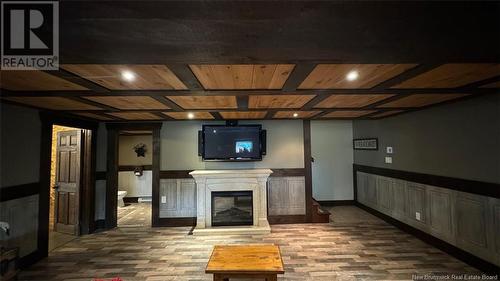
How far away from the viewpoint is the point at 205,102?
9.77 feet

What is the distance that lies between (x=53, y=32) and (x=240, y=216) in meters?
4.06

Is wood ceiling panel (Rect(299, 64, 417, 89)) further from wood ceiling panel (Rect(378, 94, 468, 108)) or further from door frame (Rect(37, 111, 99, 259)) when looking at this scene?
door frame (Rect(37, 111, 99, 259))

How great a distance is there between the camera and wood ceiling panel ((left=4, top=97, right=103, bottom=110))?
268 centimetres

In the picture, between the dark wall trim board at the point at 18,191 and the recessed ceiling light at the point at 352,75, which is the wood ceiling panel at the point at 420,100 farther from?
the dark wall trim board at the point at 18,191

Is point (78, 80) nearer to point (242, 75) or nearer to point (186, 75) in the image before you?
point (186, 75)

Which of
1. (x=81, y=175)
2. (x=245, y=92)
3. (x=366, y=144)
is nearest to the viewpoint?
(x=245, y=92)

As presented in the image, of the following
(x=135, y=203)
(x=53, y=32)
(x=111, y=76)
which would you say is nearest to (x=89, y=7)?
(x=53, y=32)

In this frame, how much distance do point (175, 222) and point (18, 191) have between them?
2.45 metres

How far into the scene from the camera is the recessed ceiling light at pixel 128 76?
6.11 feet

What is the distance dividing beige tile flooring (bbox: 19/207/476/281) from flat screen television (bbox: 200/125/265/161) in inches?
57.8

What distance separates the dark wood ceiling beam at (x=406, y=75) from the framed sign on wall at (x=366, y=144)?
3026mm

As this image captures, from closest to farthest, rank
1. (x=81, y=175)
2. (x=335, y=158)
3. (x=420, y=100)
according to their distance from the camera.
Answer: (x=420, y=100), (x=81, y=175), (x=335, y=158)

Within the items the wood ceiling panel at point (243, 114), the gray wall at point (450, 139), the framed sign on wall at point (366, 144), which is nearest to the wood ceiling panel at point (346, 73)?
the wood ceiling panel at point (243, 114)

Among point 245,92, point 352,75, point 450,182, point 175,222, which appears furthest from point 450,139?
point 175,222
